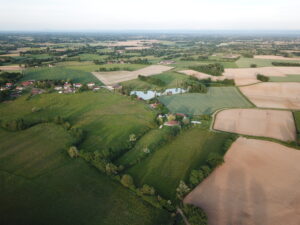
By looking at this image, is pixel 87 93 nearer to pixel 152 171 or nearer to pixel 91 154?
pixel 91 154

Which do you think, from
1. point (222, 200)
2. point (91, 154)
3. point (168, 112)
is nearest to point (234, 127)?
point (168, 112)

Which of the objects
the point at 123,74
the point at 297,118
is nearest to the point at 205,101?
the point at 297,118

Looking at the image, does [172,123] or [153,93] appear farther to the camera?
[153,93]

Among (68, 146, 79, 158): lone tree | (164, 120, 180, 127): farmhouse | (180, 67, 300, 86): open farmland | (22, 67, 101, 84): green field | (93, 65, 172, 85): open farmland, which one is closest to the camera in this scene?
(68, 146, 79, 158): lone tree

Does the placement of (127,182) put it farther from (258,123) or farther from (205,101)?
(205,101)

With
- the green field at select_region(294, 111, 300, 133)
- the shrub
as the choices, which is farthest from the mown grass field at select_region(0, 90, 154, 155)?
the green field at select_region(294, 111, 300, 133)

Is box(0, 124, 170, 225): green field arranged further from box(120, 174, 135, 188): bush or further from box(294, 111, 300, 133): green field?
box(294, 111, 300, 133): green field
